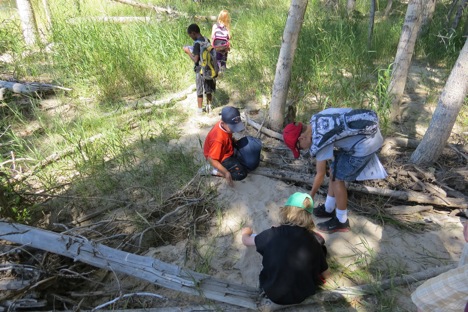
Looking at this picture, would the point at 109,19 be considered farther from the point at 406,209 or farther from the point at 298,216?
the point at 406,209

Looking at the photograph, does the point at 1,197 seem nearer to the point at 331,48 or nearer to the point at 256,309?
the point at 256,309

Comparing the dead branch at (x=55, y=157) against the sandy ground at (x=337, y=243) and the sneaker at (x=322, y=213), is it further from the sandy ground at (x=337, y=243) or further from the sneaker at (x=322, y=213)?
the sneaker at (x=322, y=213)

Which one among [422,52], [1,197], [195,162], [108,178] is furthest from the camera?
[422,52]

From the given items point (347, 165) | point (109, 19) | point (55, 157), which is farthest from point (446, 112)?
point (109, 19)

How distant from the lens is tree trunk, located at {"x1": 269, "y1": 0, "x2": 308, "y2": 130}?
369 cm

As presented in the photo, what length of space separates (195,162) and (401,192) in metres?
2.35

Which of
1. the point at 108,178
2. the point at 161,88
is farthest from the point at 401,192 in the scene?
the point at 161,88

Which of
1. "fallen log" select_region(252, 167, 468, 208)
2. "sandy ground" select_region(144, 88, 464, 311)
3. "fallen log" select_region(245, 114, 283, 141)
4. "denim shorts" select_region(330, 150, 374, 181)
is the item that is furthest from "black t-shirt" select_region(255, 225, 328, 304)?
"fallen log" select_region(245, 114, 283, 141)

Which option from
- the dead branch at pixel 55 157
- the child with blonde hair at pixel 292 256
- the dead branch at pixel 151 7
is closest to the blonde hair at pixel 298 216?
the child with blonde hair at pixel 292 256

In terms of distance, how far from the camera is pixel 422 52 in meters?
6.05

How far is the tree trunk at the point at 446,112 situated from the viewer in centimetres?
307

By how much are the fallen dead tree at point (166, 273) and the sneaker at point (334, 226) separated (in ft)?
2.03

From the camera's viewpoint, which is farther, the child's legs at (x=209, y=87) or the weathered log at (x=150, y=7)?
the weathered log at (x=150, y=7)

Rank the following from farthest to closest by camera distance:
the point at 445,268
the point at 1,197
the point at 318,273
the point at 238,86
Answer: the point at 238,86, the point at 1,197, the point at 445,268, the point at 318,273
